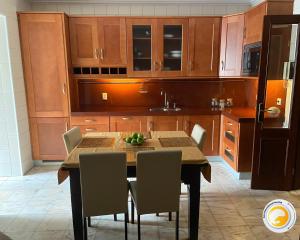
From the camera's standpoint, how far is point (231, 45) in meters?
3.62

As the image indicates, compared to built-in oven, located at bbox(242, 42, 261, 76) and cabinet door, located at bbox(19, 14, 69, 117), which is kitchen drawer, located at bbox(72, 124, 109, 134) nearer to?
cabinet door, located at bbox(19, 14, 69, 117)

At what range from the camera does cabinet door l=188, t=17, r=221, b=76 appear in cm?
372

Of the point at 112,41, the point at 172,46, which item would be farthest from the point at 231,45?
the point at 112,41

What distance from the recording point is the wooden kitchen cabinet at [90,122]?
3.74m

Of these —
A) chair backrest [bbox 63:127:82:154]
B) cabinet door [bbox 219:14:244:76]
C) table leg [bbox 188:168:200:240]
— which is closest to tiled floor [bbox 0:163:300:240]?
table leg [bbox 188:168:200:240]

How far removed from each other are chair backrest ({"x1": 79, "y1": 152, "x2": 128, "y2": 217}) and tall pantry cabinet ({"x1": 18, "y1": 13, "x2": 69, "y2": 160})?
208 cm

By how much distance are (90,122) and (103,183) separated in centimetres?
201

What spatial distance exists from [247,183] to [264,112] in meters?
1.01

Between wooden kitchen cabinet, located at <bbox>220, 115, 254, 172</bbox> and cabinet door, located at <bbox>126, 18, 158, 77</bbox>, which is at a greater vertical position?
cabinet door, located at <bbox>126, 18, 158, 77</bbox>

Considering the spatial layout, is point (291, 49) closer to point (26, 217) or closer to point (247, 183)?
point (247, 183)

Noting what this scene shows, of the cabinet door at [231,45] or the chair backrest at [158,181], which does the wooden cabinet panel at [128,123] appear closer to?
the cabinet door at [231,45]

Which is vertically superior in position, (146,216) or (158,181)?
(158,181)

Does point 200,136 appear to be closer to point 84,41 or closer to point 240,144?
point 240,144

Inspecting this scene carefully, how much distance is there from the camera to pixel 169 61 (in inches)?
151
